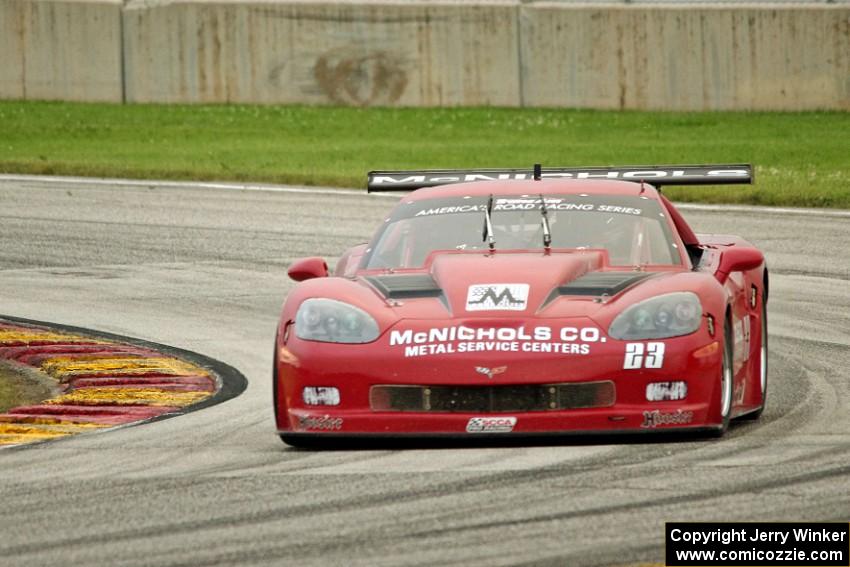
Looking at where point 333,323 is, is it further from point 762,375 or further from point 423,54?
point 423,54

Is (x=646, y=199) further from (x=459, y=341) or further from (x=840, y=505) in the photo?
(x=840, y=505)

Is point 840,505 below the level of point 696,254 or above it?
below

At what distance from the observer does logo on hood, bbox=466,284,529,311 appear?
297 inches

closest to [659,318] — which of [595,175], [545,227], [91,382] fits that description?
[545,227]

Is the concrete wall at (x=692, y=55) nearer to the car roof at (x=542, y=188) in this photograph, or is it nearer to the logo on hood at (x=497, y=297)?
the car roof at (x=542, y=188)

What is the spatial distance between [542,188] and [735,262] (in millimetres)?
1136

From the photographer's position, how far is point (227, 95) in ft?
96.2

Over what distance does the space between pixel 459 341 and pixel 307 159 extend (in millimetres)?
16167

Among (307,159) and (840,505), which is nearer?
(840,505)

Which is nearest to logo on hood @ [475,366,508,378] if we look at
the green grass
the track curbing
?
the track curbing

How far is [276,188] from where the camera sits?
20203mm

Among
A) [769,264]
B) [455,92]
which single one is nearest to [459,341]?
[769,264]

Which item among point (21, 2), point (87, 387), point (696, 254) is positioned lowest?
point (87, 387)

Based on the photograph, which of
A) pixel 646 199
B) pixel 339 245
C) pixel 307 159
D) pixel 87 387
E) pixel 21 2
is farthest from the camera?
pixel 21 2
